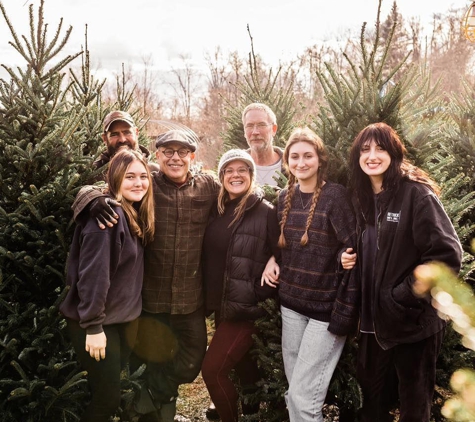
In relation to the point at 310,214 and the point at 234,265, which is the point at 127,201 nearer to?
the point at 234,265

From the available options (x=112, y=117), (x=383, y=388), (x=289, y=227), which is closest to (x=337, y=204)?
(x=289, y=227)

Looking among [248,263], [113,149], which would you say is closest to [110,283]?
[248,263]

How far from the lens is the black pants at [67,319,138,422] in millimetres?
3373

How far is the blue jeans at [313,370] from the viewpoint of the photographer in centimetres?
339

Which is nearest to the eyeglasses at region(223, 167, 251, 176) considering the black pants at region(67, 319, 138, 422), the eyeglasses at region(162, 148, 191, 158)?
the eyeglasses at region(162, 148, 191, 158)

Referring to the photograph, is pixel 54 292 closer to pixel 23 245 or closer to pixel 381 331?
pixel 23 245

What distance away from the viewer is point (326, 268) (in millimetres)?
3467

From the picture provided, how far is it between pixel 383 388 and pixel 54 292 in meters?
2.78

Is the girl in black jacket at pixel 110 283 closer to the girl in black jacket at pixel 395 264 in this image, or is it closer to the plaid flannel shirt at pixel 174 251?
the plaid flannel shirt at pixel 174 251

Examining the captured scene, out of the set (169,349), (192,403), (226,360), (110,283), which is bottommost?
(192,403)

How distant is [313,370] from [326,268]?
2.60 ft

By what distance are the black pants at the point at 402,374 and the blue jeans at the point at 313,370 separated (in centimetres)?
23

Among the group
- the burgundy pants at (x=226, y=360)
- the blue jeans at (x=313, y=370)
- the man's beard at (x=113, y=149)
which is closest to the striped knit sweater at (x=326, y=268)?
the blue jeans at (x=313, y=370)

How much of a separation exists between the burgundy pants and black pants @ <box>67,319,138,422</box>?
0.84 metres
